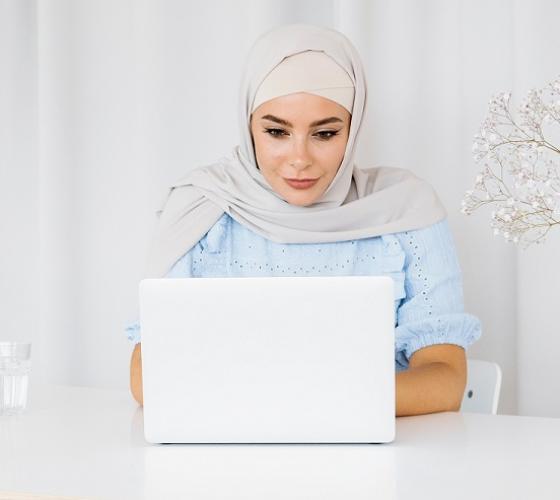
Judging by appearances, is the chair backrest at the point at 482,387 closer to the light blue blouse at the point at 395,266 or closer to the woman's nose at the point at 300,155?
the light blue blouse at the point at 395,266

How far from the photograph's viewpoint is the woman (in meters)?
1.79

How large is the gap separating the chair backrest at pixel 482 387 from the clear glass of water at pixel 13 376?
2.70ft

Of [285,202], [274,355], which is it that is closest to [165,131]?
[285,202]

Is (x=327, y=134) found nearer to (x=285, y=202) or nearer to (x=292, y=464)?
(x=285, y=202)

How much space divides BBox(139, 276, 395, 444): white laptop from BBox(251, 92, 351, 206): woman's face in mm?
726

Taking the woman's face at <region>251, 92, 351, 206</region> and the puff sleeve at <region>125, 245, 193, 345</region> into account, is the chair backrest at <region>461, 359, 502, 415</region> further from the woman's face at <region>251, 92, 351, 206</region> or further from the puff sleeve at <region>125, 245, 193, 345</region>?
the puff sleeve at <region>125, 245, 193, 345</region>

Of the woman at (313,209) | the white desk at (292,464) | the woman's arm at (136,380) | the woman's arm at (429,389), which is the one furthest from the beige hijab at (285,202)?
the white desk at (292,464)

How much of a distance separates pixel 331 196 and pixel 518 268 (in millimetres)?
465

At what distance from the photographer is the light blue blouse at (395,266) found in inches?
68.5

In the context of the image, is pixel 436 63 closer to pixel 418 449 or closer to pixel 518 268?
pixel 518 268

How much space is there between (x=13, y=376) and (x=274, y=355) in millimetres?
523

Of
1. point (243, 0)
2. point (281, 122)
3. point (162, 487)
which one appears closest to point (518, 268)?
point (281, 122)

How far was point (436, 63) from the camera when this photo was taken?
224cm

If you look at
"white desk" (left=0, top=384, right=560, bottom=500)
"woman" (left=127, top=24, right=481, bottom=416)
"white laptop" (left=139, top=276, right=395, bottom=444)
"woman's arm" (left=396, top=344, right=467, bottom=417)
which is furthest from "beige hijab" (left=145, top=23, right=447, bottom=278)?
"white laptop" (left=139, top=276, right=395, bottom=444)
